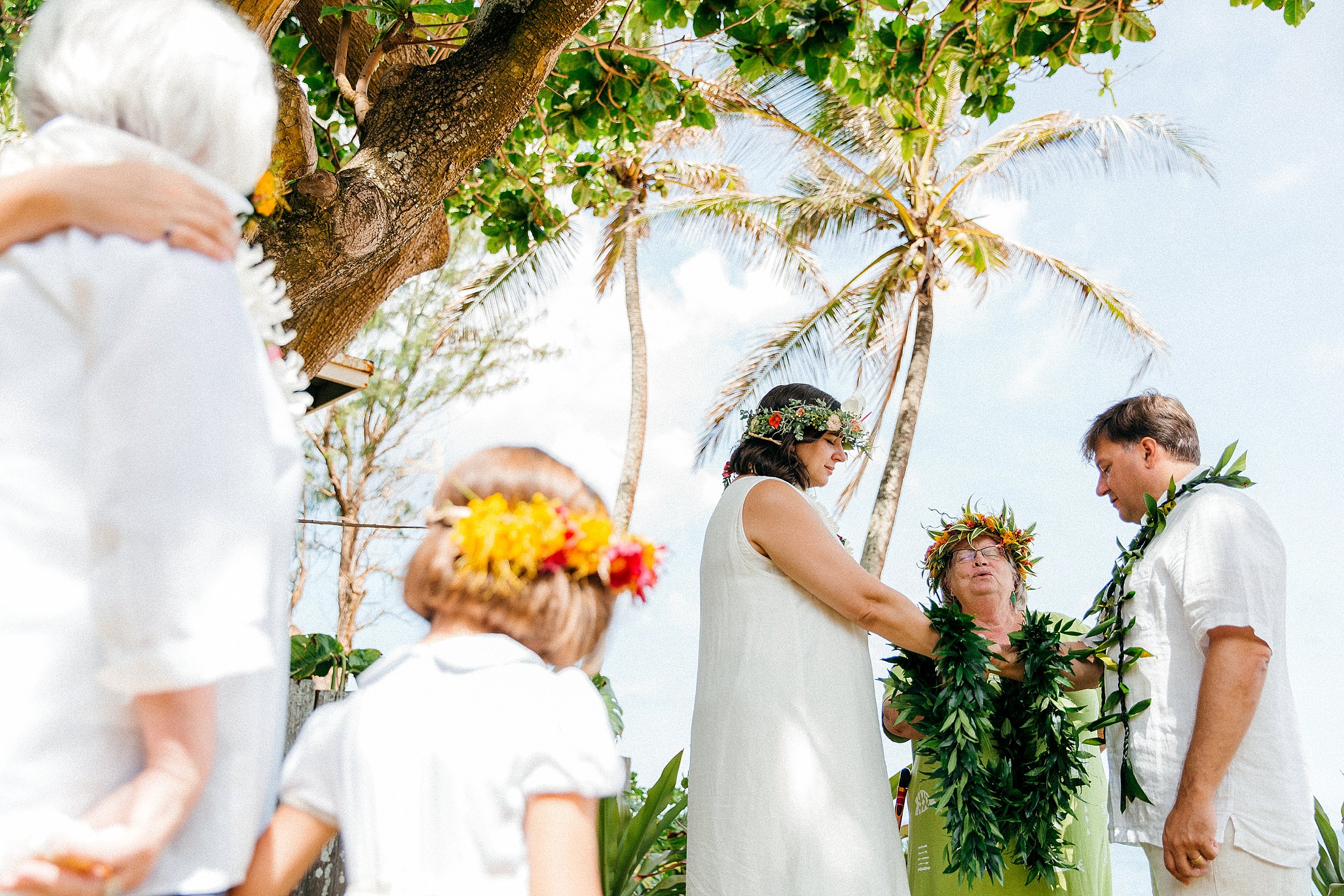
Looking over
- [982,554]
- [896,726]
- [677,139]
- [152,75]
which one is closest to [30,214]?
[152,75]

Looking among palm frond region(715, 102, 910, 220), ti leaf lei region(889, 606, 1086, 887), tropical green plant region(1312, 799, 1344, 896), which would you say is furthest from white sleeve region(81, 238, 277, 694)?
palm frond region(715, 102, 910, 220)

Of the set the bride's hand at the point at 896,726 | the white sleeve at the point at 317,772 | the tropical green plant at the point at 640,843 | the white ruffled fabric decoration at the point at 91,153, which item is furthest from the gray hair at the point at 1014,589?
the white ruffled fabric decoration at the point at 91,153

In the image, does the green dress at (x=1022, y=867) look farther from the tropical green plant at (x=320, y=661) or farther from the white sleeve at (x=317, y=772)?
the tropical green plant at (x=320, y=661)

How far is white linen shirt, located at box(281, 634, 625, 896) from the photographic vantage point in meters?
1.46

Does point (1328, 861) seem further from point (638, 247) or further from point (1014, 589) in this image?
point (638, 247)

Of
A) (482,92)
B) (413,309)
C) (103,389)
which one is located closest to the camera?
(103,389)

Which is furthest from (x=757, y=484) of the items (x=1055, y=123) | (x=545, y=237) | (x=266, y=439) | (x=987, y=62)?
(x=1055, y=123)

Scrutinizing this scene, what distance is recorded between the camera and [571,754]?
57.6 inches

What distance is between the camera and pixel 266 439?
1.18m

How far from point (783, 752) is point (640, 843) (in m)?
2.24

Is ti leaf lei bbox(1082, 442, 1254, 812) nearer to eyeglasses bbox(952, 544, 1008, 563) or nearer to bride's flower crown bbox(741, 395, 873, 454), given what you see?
eyeglasses bbox(952, 544, 1008, 563)

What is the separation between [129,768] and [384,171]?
3333 millimetres

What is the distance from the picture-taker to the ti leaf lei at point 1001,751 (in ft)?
10.3

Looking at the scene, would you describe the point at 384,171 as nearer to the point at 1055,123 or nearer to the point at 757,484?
the point at 757,484
